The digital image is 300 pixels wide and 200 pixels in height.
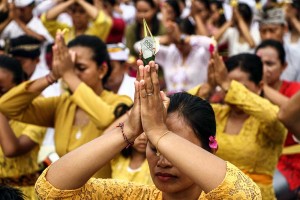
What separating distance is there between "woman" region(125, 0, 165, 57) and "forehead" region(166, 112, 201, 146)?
6670 millimetres

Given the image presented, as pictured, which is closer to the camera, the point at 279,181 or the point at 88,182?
the point at 88,182

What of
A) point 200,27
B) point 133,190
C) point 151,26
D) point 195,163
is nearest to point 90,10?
point 151,26

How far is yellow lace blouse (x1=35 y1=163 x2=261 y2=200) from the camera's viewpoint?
2.82 meters

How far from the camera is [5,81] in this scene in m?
5.59

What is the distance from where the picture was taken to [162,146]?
284cm

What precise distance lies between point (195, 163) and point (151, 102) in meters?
0.27

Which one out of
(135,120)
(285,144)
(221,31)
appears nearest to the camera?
(135,120)

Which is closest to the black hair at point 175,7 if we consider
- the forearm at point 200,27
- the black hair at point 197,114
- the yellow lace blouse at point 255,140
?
the forearm at point 200,27

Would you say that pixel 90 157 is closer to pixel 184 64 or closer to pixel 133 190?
pixel 133 190

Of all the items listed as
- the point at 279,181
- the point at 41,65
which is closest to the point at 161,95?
the point at 279,181

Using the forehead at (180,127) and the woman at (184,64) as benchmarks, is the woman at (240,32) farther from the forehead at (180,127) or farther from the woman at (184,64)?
the forehead at (180,127)

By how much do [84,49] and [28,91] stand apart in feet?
1.55

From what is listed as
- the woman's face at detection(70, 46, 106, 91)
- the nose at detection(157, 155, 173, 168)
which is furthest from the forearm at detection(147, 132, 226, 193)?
the woman's face at detection(70, 46, 106, 91)

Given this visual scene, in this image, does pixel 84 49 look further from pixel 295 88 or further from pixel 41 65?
pixel 41 65
